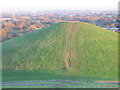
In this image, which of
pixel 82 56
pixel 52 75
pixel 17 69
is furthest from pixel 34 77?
pixel 82 56

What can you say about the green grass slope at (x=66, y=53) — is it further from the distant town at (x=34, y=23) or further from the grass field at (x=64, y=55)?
the distant town at (x=34, y=23)

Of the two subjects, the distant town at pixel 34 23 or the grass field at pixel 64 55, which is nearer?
the grass field at pixel 64 55

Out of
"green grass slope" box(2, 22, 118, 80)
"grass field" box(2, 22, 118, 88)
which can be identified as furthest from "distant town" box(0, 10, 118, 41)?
"grass field" box(2, 22, 118, 88)

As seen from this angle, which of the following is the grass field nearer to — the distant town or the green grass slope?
the green grass slope

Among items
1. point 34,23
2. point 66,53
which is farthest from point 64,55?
point 34,23

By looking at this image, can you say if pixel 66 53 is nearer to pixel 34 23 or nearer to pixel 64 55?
pixel 64 55

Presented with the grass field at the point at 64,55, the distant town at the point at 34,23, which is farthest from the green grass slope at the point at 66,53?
the distant town at the point at 34,23

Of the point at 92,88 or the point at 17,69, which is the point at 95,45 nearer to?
the point at 92,88
